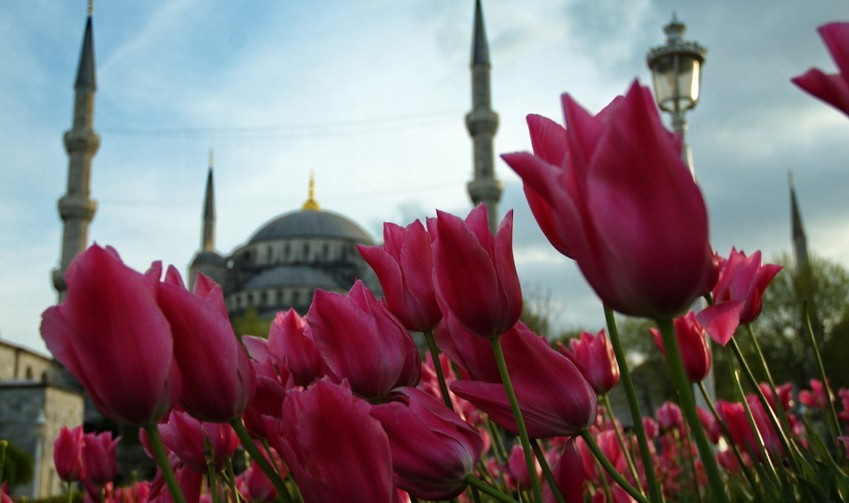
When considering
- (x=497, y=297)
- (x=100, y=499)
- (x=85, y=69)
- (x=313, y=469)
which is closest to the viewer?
(x=313, y=469)

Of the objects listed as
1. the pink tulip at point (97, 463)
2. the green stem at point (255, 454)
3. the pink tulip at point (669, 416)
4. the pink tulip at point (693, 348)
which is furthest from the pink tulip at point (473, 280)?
the pink tulip at point (669, 416)

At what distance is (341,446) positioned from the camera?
0.64m

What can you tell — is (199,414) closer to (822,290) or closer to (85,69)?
(822,290)

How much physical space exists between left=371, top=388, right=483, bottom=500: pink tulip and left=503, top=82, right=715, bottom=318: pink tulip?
25cm

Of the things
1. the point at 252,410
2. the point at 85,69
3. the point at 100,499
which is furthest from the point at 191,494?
the point at 85,69

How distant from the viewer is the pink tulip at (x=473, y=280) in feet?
2.52

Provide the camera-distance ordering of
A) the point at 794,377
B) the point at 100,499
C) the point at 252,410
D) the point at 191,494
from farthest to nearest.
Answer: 1. the point at 794,377
2. the point at 100,499
3. the point at 191,494
4. the point at 252,410

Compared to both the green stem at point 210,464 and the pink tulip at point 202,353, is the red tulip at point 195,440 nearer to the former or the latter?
the green stem at point 210,464

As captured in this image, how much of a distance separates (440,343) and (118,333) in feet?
1.30

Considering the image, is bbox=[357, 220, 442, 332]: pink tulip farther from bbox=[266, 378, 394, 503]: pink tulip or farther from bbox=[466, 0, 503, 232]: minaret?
bbox=[466, 0, 503, 232]: minaret

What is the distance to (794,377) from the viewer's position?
2767cm

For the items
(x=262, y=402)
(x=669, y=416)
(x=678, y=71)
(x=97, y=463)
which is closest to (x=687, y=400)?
(x=262, y=402)

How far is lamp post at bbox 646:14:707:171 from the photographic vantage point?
6.56 meters

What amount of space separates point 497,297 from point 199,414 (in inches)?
12.0
